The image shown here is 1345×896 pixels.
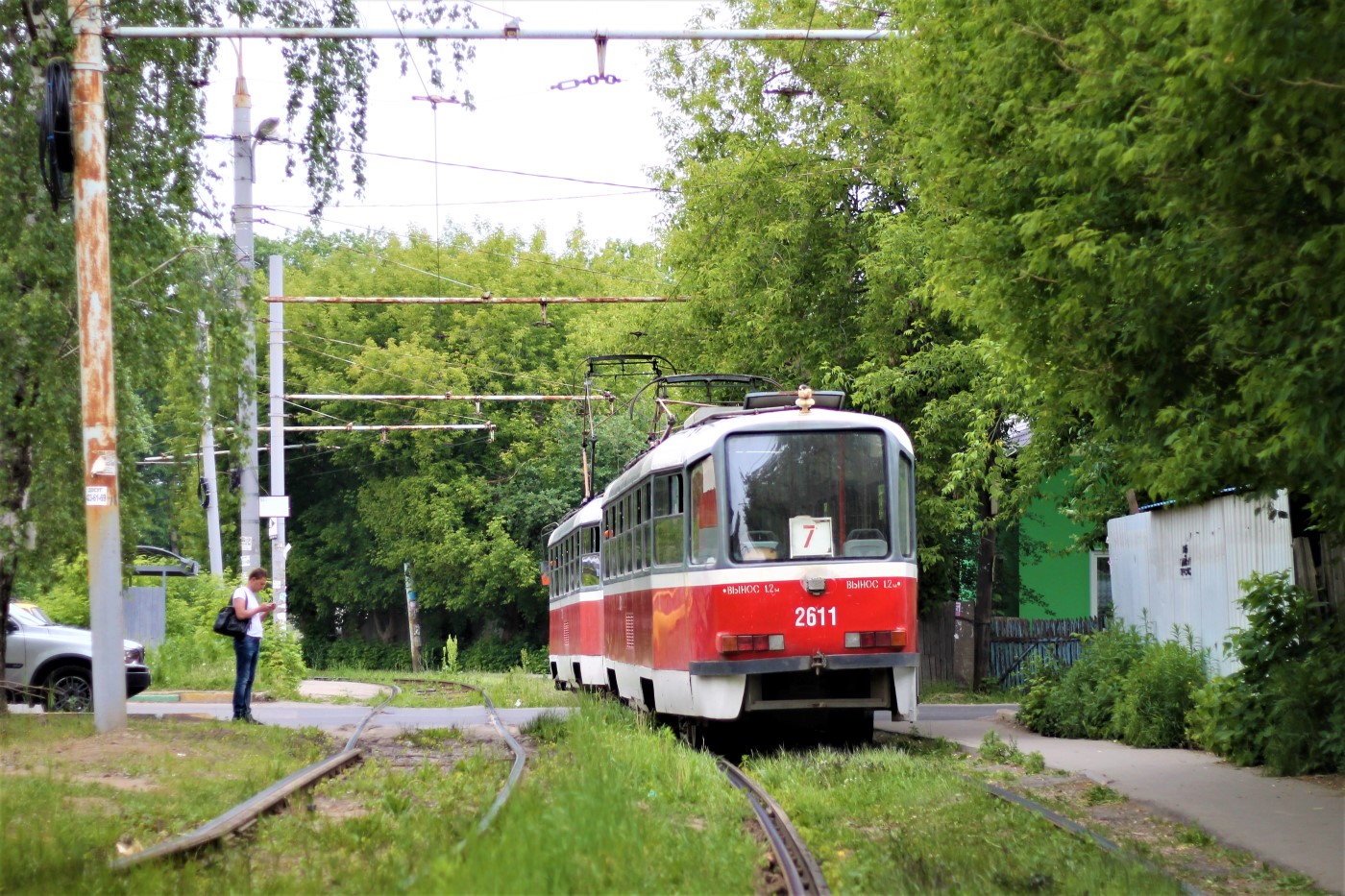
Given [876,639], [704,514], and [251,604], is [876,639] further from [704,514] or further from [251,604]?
[251,604]

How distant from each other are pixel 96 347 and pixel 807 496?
21.9 feet

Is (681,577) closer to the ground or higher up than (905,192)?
closer to the ground

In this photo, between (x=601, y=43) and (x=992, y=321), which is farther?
(x=601, y=43)

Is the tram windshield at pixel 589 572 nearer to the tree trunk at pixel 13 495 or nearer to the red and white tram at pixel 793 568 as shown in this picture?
the red and white tram at pixel 793 568

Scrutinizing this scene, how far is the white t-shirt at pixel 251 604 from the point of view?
687 inches

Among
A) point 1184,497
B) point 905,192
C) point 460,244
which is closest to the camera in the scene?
point 1184,497

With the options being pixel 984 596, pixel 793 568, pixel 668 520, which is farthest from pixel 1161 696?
pixel 984 596

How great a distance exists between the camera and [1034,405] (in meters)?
13.1

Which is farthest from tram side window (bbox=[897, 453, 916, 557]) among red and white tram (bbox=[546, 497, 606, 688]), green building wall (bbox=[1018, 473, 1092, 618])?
green building wall (bbox=[1018, 473, 1092, 618])

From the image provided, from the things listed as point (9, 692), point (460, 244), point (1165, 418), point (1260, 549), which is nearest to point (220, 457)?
point (460, 244)

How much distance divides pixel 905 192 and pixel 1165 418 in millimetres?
16582

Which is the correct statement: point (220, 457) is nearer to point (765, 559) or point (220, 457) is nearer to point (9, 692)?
point (9, 692)

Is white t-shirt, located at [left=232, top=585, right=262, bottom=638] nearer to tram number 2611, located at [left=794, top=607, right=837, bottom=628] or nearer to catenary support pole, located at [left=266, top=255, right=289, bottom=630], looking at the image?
tram number 2611, located at [left=794, top=607, right=837, bottom=628]

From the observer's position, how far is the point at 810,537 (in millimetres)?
13836
